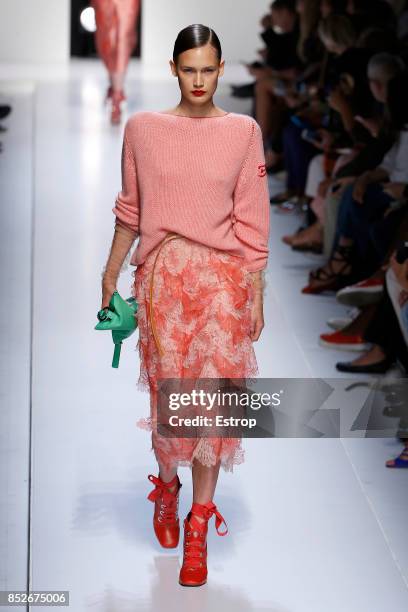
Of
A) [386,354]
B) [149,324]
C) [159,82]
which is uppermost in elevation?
[149,324]

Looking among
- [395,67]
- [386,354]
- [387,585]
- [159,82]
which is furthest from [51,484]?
[159,82]

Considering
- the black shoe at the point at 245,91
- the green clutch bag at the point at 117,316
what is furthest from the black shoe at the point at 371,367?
the black shoe at the point at 245,91

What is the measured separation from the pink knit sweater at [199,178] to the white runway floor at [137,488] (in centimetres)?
68

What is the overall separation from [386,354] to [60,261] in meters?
1.85

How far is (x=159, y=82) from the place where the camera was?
10.8 meters

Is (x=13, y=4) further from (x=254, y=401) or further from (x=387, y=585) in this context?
(x=387, y=585)

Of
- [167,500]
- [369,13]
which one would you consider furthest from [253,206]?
[369,13]

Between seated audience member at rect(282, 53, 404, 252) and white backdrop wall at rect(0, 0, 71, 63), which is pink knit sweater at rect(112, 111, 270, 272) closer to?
seated audience member at rect(282, 53, 404, 252)

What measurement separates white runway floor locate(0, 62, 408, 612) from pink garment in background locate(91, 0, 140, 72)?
145 inches

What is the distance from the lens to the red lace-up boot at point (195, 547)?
288 cm

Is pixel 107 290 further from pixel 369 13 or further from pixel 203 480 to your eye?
pixel 369 13

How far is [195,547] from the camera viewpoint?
2.88 m

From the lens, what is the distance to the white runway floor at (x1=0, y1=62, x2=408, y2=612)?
2.92 m

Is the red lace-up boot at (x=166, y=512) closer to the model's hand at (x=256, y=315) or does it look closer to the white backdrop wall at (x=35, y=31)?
the model's hand at (x=256, y=315)
